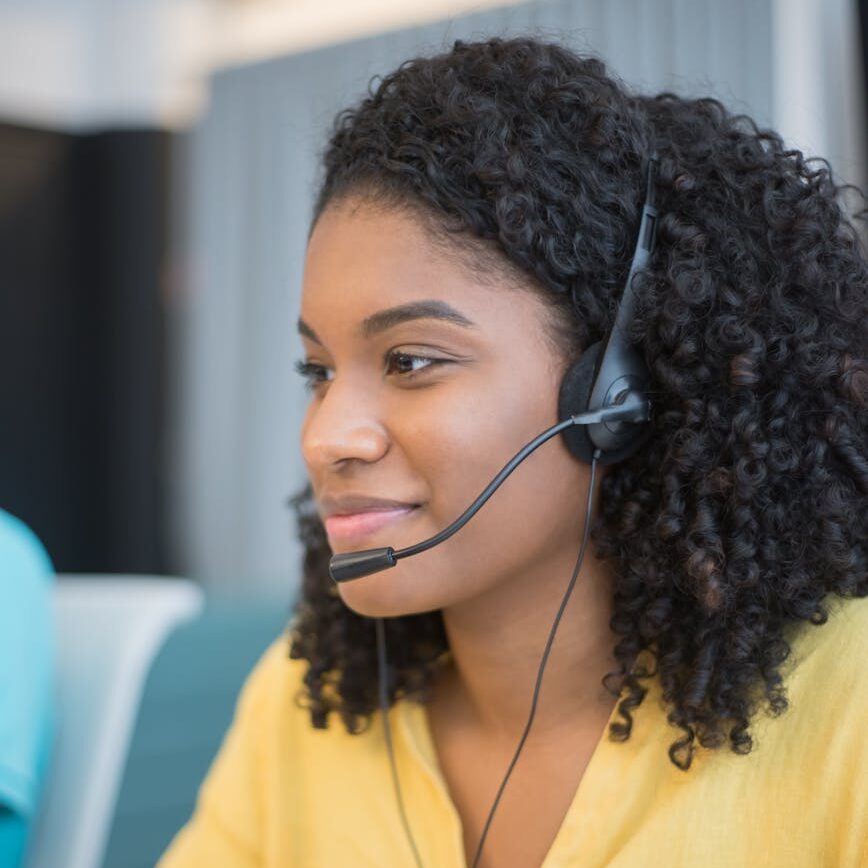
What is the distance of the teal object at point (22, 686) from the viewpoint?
1.21 metres

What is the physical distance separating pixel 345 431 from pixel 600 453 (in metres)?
0.21

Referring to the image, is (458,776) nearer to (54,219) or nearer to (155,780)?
(155,780)

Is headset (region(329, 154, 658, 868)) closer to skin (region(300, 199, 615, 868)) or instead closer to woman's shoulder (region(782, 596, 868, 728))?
skin (region(300, 199, 615, 868))

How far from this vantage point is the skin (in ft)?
2.97

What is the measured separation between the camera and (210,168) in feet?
12.8

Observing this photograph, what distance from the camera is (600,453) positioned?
36.6 inches

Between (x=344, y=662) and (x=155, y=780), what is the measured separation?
0.34 m

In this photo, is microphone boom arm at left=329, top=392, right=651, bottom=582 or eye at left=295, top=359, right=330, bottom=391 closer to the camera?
microphone boom arm at left=329, top=392, right=651, bottom=582

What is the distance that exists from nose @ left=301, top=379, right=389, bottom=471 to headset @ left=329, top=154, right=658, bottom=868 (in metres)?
0.08

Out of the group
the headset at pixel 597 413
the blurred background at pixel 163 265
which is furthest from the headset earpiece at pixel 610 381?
the blurred background at pixel 163 265

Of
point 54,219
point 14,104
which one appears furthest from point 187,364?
point 14,104

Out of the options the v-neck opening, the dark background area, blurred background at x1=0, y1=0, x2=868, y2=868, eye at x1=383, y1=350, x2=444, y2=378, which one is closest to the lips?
eye at x1=383, y1=350, x2=444, y2=378

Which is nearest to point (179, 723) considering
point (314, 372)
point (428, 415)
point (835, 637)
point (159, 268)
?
point (314, 372)

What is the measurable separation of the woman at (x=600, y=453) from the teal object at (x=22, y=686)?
0.45m
